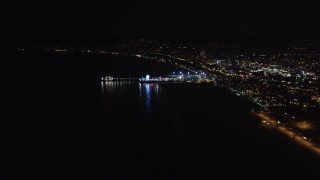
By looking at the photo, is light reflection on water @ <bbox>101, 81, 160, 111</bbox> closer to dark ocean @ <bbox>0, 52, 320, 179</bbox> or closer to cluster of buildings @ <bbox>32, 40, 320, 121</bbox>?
dark ocean @ <bbox>0, 52, 320, 179</bbox>

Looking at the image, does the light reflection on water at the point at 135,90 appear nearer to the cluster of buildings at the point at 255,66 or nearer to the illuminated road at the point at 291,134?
the cluster of buildings at the point at 255,66

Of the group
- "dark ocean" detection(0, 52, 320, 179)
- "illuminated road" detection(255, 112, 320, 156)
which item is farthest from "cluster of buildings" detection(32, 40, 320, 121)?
"dark ocean" detection(0, 52, 320, 179)

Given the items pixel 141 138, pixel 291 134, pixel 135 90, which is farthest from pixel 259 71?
pixel 141 138

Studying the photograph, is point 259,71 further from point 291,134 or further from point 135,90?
point 291,134

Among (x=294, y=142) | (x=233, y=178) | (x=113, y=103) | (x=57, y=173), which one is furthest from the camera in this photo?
(x=113, y=103)

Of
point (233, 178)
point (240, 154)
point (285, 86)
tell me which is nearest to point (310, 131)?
point (240, 154)

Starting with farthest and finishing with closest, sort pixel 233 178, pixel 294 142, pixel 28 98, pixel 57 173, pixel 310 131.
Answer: pixel 28 98
pixel 310 131
pixel 294 142
pixel 57 173
pixel 233 178

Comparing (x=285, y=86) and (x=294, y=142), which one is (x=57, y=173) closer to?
(x=294, y=142)
